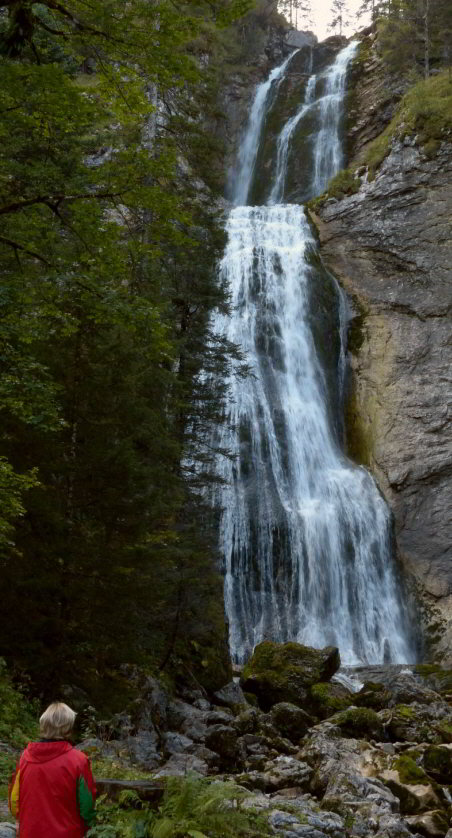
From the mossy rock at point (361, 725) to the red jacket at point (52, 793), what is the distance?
8.63m

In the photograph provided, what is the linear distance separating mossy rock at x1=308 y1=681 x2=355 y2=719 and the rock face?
313 inches

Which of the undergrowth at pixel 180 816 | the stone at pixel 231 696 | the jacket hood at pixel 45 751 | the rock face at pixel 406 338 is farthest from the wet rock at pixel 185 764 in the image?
the rock face at pixel 406 338

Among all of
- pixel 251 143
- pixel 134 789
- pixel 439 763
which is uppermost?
pixel 251 143

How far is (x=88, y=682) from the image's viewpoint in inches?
321

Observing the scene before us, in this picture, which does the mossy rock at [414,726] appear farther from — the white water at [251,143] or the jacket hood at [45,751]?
the white water at [251,143]

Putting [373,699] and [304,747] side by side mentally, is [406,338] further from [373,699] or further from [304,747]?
[304,747]

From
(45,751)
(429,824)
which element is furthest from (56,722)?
(429,824)

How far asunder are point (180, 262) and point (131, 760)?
10310mm

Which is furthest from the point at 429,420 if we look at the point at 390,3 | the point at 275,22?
the point at 275,22

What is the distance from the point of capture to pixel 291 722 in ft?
36.6

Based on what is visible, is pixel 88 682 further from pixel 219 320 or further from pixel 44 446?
pixel 219 320

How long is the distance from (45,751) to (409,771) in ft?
22.1

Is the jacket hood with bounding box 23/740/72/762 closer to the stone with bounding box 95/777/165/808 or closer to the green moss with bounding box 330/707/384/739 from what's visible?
the stone with bounding box 95/777/165/808

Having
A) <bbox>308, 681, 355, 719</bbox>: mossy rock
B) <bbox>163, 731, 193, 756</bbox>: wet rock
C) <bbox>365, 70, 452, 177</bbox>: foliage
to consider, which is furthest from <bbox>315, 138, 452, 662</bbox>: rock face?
<bbox>163, 731, 193, 756</bbox>: wet rock
